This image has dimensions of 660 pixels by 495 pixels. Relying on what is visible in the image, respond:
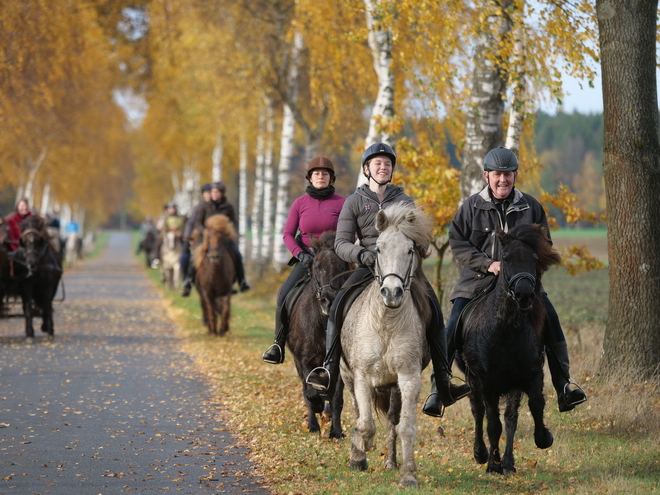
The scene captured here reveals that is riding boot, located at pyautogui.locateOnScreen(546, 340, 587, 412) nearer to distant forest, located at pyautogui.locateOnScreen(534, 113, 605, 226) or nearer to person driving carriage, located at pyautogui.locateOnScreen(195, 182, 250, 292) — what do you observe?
person driving carriage, located at pyautogui.locateOnScreen(195, 182, 250, 292)

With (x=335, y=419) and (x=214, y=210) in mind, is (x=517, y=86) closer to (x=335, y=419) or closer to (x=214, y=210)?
(x=335, y=419)

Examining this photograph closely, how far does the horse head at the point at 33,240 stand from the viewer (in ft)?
51.1

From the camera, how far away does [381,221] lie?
678 cm

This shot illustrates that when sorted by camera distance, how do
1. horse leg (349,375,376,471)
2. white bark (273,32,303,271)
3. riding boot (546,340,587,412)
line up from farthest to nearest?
1. white bark (273,32,303,271)
2. riding boot (546,340,587,412)
3. horse leg (349,375,376,471)

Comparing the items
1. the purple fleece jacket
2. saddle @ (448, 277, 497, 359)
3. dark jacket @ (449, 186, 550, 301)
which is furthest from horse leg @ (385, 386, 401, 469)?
the purple fleece jacket

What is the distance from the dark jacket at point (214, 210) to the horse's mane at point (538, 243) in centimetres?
1050

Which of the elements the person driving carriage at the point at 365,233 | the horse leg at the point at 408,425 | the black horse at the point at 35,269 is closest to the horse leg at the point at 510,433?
the person driving carriage at the point at 365,233

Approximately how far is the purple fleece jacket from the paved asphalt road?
6.72 ft

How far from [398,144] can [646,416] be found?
7.23 m

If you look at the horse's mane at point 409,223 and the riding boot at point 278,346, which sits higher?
the horse's mane at point 409,223

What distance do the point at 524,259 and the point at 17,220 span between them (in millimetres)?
12570

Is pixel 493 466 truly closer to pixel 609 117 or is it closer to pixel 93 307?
pixel 609 117

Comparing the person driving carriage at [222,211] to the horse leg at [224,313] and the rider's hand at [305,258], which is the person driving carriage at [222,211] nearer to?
the horse leg at [224,313]

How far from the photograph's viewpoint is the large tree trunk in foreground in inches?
376
